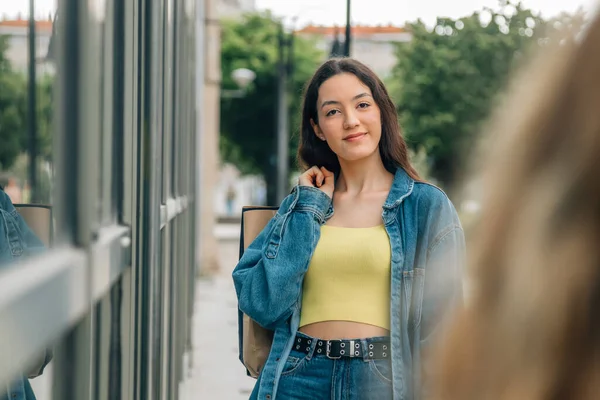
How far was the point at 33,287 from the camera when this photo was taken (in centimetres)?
114

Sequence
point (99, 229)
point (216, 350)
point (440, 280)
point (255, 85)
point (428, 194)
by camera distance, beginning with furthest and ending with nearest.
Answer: point (255, 85) < point (216, 350) < point (428, 194) < point (440, 280) < point (99, 229)

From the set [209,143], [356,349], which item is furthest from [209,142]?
[356,349]

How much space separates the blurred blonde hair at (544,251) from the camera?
68 centimetres

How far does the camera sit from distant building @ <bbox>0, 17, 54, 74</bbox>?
1087 millimetres

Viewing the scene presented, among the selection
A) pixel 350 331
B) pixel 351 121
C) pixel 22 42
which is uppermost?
pixel 22 42

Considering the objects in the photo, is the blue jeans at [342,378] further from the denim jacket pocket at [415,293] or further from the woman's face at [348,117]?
the woman's face at [348,117]

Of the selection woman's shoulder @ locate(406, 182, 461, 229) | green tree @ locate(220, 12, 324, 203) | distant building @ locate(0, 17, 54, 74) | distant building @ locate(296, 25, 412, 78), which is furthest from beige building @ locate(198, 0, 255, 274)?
green tree @ locate(220, 12, 324, 203)

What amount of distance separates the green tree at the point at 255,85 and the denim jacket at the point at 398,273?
34.6 meters

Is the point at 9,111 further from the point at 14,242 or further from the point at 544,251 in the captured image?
the point at 544,251

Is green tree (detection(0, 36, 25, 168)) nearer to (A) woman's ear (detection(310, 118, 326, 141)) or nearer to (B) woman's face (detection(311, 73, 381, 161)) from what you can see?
(B) woman's face (detection(311, 73, 381, 161))

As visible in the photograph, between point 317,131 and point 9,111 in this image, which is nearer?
point 9,111

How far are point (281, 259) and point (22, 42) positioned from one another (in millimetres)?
1642

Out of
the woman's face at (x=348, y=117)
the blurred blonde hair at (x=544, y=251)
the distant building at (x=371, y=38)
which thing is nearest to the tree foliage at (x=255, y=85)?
the distant building at (x=371, y=38)

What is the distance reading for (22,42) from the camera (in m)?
1.13
